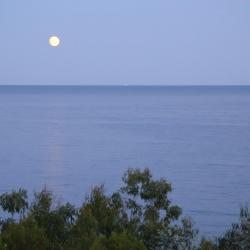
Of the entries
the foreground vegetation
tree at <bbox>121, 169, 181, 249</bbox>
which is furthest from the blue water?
the foreground vegetation

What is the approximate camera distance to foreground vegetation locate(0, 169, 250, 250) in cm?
2028

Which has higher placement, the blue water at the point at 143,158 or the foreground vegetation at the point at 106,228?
the blue water at the point at 143,158

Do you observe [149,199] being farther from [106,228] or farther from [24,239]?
[24,239]

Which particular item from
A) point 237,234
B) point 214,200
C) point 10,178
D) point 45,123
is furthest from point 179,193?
point 45,123

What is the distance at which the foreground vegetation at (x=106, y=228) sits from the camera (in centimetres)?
2028

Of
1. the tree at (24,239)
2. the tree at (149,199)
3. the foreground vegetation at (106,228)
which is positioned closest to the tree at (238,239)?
the foreground vegetation at (106,228)

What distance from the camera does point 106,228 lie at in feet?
76.5

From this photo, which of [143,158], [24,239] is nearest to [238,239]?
[24,239]

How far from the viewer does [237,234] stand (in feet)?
76.9

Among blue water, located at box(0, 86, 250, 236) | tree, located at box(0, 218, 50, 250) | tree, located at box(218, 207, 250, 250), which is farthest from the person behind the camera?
blue water, located at box(0, 86, 250, 236)

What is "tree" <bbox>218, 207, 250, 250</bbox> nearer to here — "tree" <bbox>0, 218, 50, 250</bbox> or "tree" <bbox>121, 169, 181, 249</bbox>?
"tree" <bbox>121, 169, 181, 249</bbox>

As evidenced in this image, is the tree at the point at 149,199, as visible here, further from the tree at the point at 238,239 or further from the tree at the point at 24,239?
the tree at the point at 24,239

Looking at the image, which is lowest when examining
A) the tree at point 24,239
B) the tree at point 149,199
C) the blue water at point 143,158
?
the tree at point 24,239

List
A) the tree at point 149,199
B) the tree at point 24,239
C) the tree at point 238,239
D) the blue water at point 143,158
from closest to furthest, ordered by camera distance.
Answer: the tree at point 24,239 → the tree at point 238,239 → the tree at point 149,199 → the blue water at point 143,158
